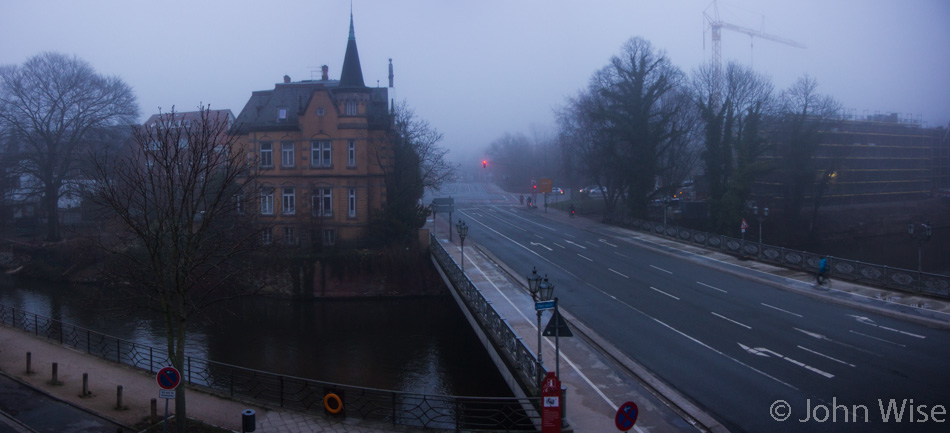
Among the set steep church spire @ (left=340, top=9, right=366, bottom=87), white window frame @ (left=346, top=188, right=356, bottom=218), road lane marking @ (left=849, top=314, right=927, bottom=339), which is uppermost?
steep church spire @ (left=340, top=9, right=366, bottom=87)

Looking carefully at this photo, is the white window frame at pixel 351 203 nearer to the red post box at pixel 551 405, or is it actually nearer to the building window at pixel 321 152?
the building window at pixel 321 152

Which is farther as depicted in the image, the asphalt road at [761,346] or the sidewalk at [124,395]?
the asphalt road at [761,346]

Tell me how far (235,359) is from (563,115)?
51569mm

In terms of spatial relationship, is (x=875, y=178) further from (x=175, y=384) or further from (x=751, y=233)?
(x=175, y=384)

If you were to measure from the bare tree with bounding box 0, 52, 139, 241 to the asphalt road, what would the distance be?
123 feet

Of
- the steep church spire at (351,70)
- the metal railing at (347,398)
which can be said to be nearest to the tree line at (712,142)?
the steep church spire at (351,70)

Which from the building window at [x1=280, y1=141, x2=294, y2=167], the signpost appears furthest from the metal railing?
the building window at [x1=280, y1=141, x2=294, y2=167]

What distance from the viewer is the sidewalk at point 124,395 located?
565 inches

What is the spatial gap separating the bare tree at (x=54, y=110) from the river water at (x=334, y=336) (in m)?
11.1

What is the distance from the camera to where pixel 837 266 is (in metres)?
29.5

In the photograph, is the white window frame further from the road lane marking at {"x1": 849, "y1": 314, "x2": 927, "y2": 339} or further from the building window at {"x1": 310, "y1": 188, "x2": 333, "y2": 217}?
the road lane marking at {"x1": 849, "y1": 314, "x2": 927, "y2": 339}

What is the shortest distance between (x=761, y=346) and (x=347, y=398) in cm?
1375

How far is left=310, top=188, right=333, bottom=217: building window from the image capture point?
42125mm

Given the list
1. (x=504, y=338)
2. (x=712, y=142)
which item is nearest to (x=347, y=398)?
(x=504, y=338)
